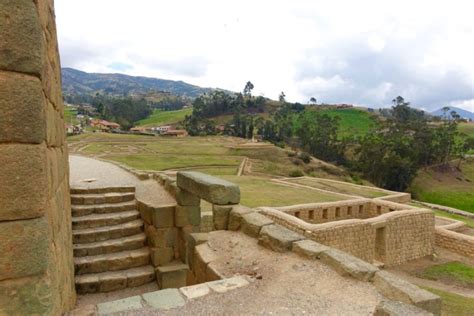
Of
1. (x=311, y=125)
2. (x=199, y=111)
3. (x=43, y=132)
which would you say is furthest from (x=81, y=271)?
(x=199, y=111)

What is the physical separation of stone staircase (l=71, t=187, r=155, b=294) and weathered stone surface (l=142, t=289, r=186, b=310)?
11.3 ft

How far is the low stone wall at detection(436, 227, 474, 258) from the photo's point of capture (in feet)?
57.1

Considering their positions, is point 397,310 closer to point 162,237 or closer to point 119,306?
point 119,306

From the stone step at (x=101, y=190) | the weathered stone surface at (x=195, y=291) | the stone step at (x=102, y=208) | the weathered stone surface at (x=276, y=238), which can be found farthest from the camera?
the stone step at (x=101, y=190)

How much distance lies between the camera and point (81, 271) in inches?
293

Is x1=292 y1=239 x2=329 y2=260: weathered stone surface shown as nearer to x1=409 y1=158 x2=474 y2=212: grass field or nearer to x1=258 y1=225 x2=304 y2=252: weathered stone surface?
x1=258 y1=225 x2=304 y2=252: weathered stone surface

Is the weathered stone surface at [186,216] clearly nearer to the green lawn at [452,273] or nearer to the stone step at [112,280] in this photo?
the stone step at [112,280]

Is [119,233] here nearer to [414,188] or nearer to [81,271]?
[81,271]

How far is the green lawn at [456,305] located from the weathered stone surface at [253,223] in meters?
6.71

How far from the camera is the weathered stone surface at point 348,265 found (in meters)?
4.48

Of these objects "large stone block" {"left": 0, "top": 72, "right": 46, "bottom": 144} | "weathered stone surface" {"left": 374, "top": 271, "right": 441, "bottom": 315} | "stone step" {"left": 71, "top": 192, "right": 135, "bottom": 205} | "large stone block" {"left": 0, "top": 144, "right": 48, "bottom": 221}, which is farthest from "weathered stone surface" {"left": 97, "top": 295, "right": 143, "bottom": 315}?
"stone step" {"left": 71, "top": 192, "right": 135, "bottom": 205}

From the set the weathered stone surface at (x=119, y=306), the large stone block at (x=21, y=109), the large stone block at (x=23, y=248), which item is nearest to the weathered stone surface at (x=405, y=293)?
the weathered stone surface at (x=119, y=306)

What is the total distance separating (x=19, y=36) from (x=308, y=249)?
441 cm

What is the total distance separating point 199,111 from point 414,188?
58947 millimetres
